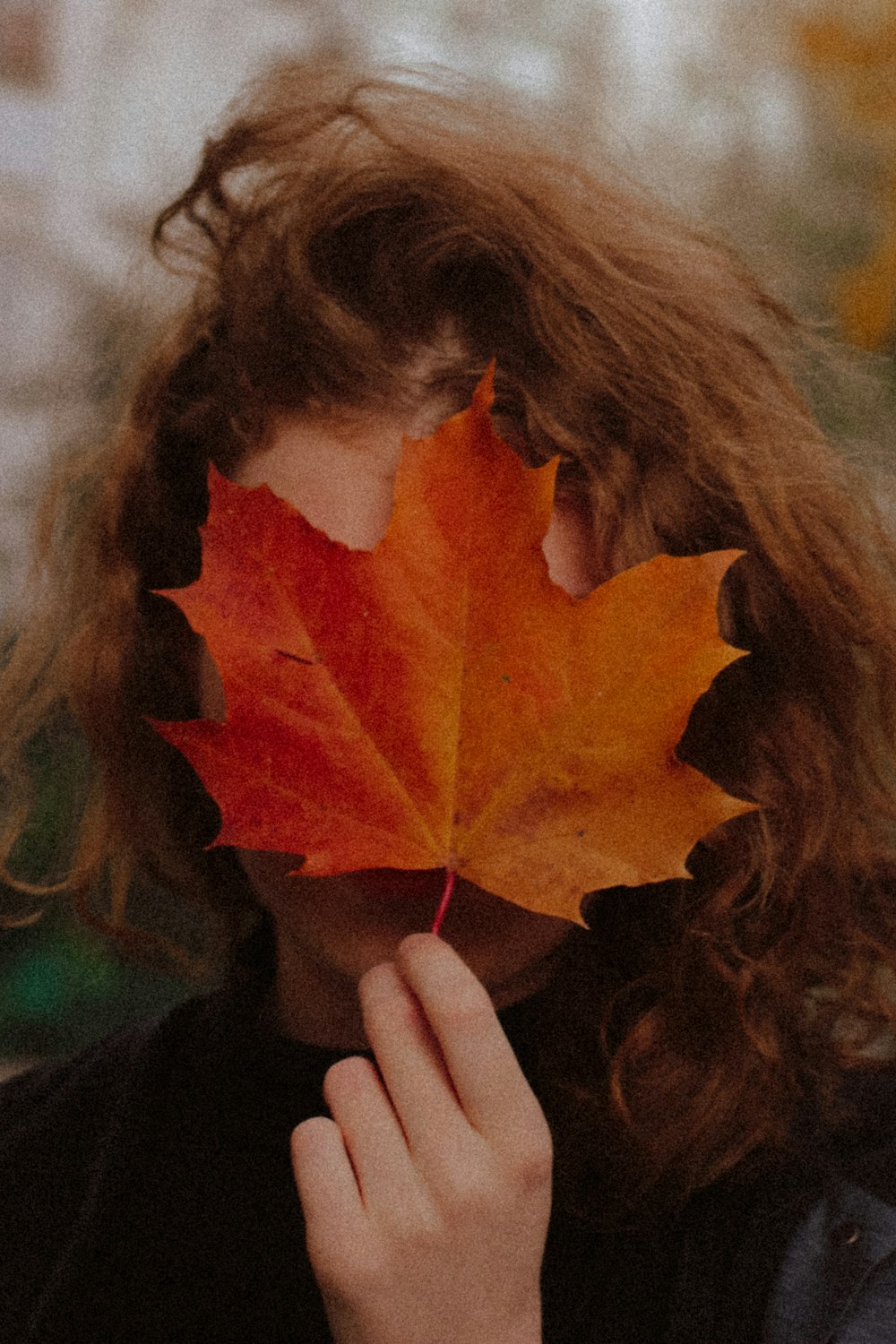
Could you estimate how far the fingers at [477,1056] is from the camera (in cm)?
57

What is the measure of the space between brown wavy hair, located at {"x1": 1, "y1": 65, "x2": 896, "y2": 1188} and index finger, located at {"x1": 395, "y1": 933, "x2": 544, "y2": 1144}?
1.10ft

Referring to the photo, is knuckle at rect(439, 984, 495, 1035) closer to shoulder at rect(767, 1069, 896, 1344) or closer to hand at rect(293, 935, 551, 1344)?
hand at rect(293, 935, 551, 1344)

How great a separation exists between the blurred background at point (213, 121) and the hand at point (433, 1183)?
102 cm

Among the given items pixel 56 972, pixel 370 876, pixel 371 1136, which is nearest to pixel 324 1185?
pixel 371 1136

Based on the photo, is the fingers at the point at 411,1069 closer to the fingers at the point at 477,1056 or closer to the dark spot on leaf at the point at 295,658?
the fingers at the point at 477,1056

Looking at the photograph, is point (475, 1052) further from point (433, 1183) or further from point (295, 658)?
point (295, 658)

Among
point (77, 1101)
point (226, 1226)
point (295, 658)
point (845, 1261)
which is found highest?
point (295, 658)

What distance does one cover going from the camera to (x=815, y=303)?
1.58 metres

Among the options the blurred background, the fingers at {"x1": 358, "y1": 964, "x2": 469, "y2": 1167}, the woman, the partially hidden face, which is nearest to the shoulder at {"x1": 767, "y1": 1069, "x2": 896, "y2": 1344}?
the woman

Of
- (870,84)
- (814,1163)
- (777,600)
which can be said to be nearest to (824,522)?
(777,600)

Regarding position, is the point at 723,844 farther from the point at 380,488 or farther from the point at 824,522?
the point at 380,488

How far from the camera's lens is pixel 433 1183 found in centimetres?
56

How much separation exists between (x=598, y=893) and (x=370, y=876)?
287mm

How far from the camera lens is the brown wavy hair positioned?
0.90 meters
